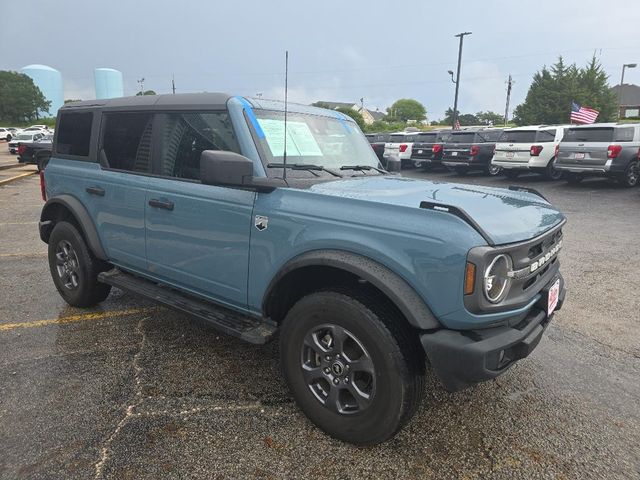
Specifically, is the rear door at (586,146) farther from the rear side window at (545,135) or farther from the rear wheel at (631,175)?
the rear side window at (545,135)

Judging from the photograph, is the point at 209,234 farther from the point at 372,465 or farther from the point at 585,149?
the point at 585,149

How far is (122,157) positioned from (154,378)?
5.92 ft

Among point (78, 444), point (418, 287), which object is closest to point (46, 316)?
point (78, 444)

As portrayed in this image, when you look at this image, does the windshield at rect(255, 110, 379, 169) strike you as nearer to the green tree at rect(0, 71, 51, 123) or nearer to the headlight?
the headlight

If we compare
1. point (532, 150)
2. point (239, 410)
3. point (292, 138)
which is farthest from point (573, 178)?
point (239, 410)

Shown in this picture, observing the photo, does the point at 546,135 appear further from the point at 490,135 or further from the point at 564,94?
the point at 564,94

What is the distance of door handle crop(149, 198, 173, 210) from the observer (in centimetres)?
325

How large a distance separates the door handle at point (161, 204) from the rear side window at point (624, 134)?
42.9 ft

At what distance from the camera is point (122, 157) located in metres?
3.76

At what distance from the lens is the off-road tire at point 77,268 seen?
13.7ft

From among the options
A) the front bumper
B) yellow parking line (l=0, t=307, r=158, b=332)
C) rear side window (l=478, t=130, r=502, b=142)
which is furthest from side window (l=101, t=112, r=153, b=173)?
rear side window (l=478, t=130, r=502, b=142)

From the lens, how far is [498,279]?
2154 millimetres

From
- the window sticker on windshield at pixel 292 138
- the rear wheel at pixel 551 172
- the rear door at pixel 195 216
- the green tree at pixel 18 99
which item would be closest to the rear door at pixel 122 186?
the rear door at pixel 195 216

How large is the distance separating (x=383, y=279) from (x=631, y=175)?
13585mm
